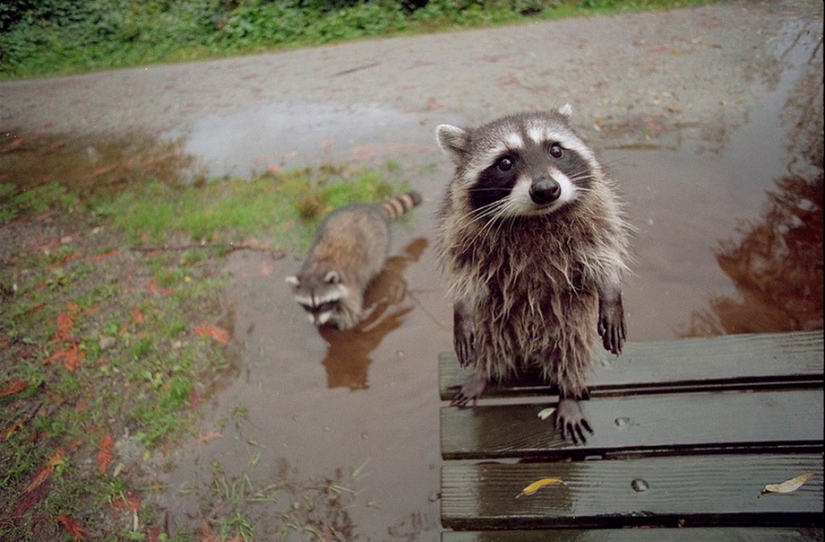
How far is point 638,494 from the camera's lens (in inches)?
65.0

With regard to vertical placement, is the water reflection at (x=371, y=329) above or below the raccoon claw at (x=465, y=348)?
below

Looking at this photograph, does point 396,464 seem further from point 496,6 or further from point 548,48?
point 496,6

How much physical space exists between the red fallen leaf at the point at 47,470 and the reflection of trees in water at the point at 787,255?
3.19 meters

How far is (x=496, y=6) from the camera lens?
17.5ft

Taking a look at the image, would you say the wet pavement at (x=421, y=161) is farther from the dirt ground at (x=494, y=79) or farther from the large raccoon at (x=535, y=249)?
the large raccoon at (x=535, y=249)

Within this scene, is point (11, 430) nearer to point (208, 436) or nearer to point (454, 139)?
point (208, 436)

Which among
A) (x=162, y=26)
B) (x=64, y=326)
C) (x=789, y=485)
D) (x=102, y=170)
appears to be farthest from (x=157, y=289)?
(x=789, y=485)

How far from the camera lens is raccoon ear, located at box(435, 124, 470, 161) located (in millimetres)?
1960

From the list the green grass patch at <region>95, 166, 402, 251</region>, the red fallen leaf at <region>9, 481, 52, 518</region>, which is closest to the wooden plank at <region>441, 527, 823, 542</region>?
the red fallen leaf at <region>9, 481, 52, 518</region>

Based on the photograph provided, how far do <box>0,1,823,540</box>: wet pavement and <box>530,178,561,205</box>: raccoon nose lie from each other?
45.2 inches

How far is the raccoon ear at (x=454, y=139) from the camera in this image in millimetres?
1960

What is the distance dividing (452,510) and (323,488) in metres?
0.88

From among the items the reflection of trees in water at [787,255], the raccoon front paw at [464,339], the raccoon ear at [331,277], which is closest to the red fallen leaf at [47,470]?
the raccoon front paw at [464,339]

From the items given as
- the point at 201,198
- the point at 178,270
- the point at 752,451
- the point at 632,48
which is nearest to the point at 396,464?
the point at 752,451
